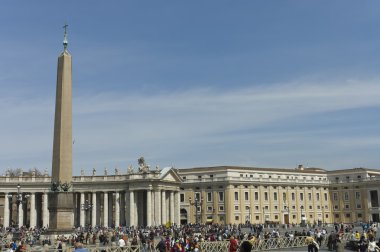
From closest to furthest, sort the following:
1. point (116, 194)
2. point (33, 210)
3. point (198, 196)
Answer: point (33, 210) → point (116, 194) → point (198, 196)

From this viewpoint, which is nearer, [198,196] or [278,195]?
[198,196]

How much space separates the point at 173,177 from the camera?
80062mm

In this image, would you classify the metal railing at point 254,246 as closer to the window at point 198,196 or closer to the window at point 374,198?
the window at point 198,196

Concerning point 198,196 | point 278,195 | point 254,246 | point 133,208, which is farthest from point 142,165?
point 254,246

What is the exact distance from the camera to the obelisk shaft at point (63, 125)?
28188mm

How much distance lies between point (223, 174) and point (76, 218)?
24.6 meters

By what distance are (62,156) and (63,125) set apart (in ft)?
5.80

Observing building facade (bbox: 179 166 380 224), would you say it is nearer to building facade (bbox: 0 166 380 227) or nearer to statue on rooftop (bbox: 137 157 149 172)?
building facade (bbox: 0 166 380 227)

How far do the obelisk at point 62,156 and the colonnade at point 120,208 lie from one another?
4327cm

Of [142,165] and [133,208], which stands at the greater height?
[142,165]

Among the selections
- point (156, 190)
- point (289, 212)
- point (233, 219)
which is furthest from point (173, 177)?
point (289, 212)

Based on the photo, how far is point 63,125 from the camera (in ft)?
93.9

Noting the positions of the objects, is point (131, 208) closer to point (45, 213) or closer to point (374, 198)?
point (45, 213)

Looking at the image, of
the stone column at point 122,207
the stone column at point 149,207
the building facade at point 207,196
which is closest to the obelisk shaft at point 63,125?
the building facade at point 207,196
